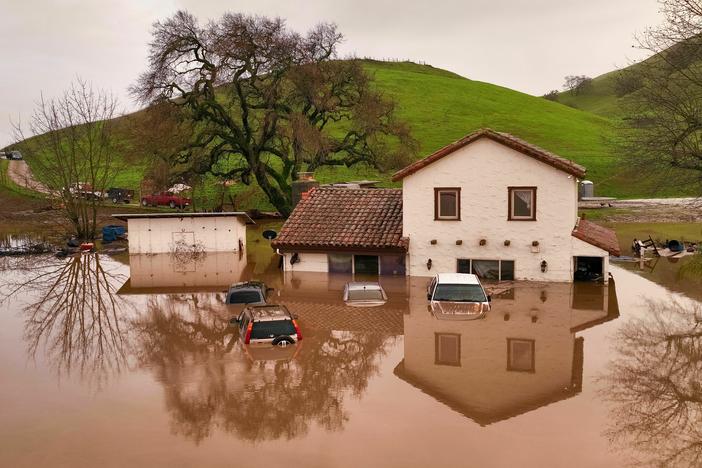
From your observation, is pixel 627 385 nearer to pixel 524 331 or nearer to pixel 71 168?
pixel 524 331

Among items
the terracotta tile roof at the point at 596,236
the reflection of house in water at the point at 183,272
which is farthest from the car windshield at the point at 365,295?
the terracotta tile roof at the point at 596,236

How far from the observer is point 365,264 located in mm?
31031

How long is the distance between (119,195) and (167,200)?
26.3ft

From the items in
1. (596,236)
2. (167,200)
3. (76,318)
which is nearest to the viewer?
(76,318)

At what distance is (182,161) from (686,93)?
36.5m

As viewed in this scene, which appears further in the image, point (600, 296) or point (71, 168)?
point (71, 168)

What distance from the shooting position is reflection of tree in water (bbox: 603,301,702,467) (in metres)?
12.3

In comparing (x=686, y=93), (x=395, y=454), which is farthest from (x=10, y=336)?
(x=686, y=93)

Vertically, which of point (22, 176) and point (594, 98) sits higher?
point (594, 98)

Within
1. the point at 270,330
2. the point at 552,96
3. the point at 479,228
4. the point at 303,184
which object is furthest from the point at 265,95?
the point at 552,96

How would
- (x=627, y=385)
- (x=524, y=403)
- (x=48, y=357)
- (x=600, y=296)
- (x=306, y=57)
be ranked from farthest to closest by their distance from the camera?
(x=306, y=57) → (x=600, y=296) → (x=48, y=357) → (x=627, y=385) → (x=524, y=403)

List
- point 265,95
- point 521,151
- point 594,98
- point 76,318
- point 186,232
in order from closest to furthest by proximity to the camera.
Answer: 1. point 76,318
2. point 521,151
3. point 186,232
4. point 265,95
5. point 594,98

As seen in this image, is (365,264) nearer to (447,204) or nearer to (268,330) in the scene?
(447,204)

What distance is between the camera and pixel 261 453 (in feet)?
39.3
